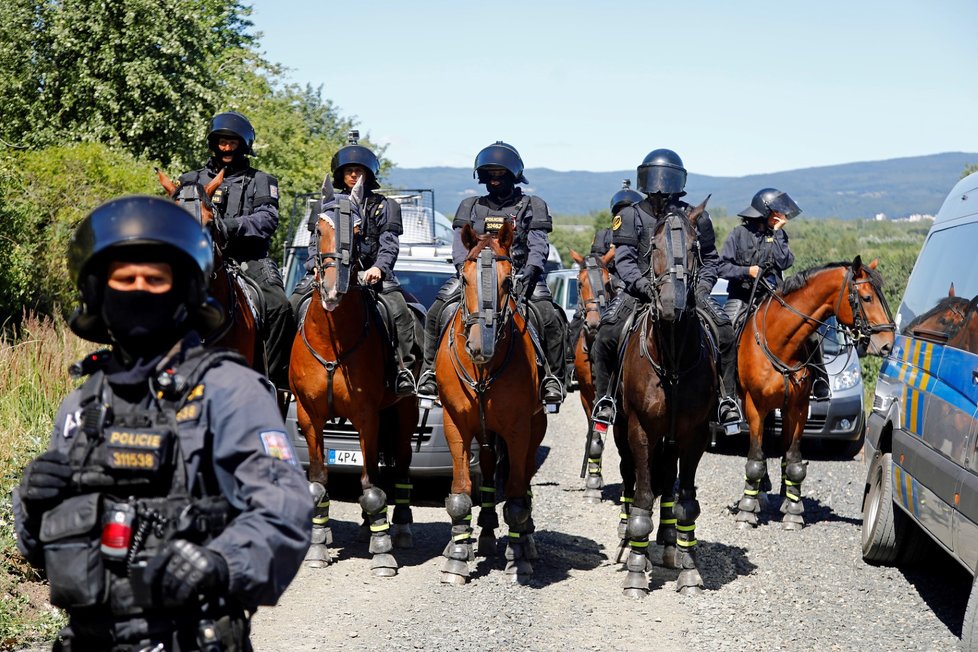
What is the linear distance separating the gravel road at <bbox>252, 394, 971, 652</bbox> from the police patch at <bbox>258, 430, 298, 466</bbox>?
3.83 metres

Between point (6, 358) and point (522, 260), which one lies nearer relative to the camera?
point (522, 260)

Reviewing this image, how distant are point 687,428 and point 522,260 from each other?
6.22ft

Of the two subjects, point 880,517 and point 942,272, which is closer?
point 942,272

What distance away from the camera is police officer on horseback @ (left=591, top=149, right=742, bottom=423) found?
8852 mm

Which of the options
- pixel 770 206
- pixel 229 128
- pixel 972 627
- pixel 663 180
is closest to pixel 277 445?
pixel 972 627

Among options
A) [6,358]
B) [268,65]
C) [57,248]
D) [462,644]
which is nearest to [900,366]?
[462,644]

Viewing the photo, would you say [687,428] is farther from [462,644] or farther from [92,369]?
[92,369]

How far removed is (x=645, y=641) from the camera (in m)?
7.18

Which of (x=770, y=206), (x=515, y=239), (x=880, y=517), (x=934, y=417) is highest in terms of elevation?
(x=770, y=206)

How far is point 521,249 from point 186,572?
6.53 meters

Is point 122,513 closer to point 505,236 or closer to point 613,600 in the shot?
point 613,600

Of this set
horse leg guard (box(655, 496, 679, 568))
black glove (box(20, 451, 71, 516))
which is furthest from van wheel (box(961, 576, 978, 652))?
black glove (box(20, 451, 71, 516))

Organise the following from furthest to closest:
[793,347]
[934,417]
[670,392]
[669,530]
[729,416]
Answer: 1. [793,347]
2. [729,416]
3. [669,530]
4. [670,392]
5. [934,417]

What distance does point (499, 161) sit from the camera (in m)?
9.25
